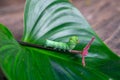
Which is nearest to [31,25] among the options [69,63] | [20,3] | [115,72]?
[69,63]

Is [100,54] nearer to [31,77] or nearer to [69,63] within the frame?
[69,63]

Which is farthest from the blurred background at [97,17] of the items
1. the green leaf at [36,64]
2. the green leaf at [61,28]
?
the green leaf at [36,64]

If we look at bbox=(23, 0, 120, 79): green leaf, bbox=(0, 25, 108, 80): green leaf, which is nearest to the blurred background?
bbox=(23, 0, 120, 79): green leaf

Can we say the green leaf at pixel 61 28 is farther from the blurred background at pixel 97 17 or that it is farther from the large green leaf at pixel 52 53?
the blurred background at pixel 97 17

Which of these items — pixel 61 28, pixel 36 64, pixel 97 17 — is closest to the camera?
pixel 36 64

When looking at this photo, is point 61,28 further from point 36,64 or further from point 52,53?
point 36,64

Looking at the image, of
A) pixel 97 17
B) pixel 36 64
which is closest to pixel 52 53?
pixel 36 64
